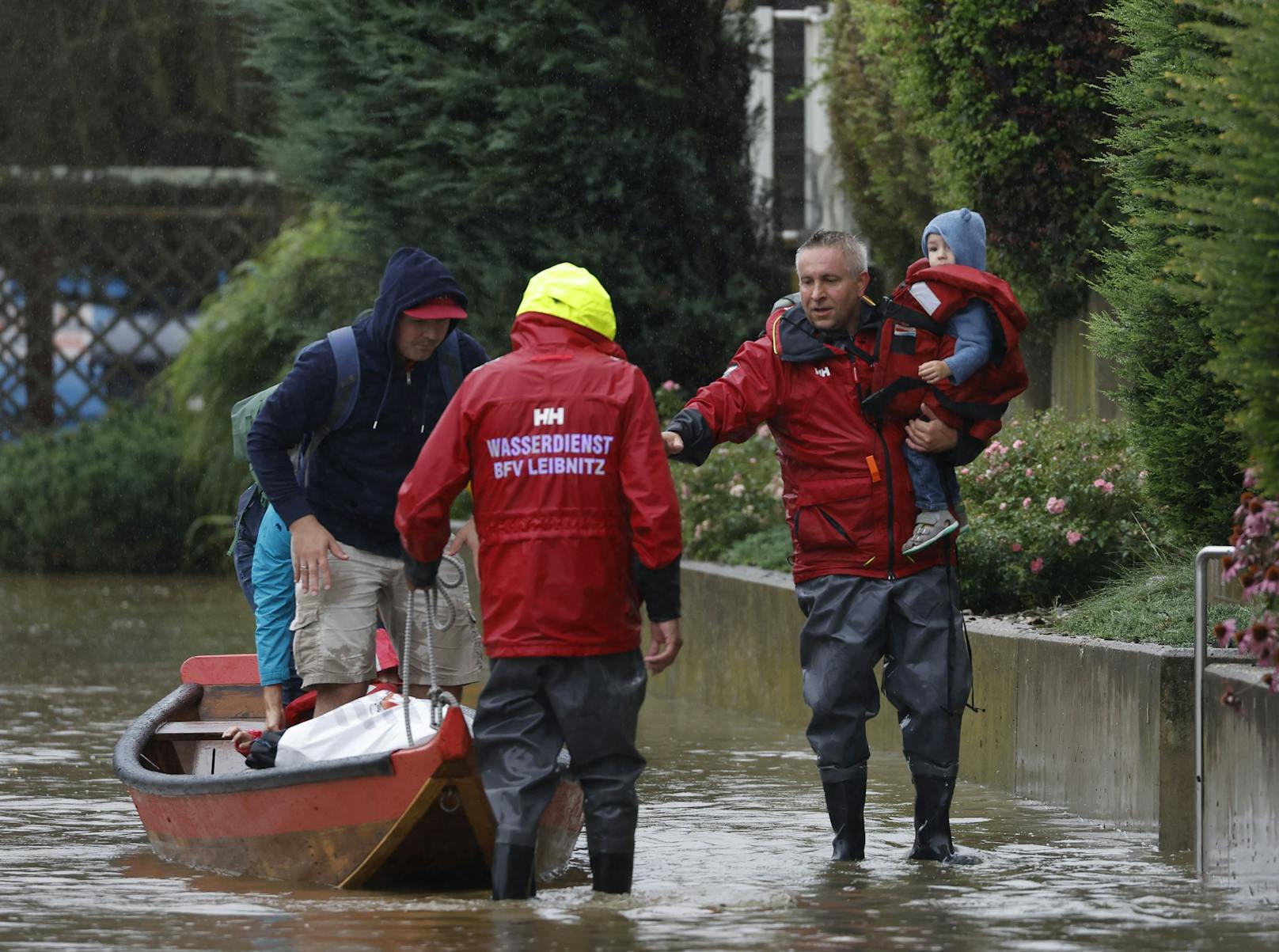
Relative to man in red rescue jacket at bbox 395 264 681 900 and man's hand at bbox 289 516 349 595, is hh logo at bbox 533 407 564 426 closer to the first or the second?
man in red rescue jacket at bbox 395 264 681 900

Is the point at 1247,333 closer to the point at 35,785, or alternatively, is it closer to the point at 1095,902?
the point at 1095,902

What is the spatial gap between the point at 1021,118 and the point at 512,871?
781 centimetres

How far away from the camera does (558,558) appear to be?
6.63m

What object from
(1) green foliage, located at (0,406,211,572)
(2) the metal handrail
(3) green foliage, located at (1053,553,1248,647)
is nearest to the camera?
(2) the metal handrail

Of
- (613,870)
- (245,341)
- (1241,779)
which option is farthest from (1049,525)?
(245,341)

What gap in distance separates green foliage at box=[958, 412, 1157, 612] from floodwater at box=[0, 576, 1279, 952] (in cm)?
97

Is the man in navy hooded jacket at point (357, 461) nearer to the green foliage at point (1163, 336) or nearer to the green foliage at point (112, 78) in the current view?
the green foliage at point (1163, 336)

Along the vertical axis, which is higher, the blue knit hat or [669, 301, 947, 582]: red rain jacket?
the blue knit hat

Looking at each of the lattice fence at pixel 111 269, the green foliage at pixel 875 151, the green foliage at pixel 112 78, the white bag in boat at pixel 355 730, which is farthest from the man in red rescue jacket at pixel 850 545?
the lattice fence at pixel 111 269

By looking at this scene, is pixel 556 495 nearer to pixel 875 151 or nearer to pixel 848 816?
pixel 848 816

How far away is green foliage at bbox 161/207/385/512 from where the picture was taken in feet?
70.2

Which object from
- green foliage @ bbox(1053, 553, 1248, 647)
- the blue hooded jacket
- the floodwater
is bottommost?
the floodwater

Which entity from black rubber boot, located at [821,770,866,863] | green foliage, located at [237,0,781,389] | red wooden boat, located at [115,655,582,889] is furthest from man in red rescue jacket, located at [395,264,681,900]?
green foliage, located at [237,0,781,389]

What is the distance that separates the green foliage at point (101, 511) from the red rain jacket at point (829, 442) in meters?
15.6
